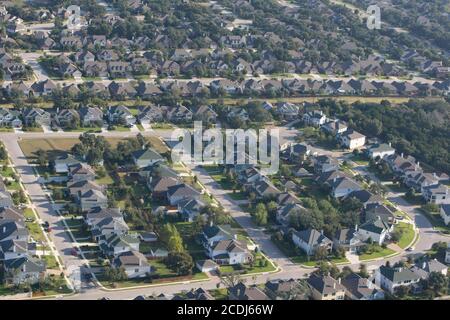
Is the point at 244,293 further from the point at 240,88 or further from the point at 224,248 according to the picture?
the point at 240,88

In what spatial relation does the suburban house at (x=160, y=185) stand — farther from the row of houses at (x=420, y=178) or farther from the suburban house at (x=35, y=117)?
the row of houses at (x=420, y=178)

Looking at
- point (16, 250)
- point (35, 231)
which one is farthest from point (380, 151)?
point (16, 250)

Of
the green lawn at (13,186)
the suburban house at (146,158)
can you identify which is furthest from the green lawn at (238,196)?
the green lawn at (13,186)

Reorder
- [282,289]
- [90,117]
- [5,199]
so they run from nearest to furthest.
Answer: [282,289], [5,199], [90,117]

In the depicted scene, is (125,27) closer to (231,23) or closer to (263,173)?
(231,23)

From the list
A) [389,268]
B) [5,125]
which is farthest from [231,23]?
[389,268]

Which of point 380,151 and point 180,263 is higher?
point 380,151

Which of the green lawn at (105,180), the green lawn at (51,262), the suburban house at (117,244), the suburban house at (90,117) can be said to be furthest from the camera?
the suburban house at (90,117)
